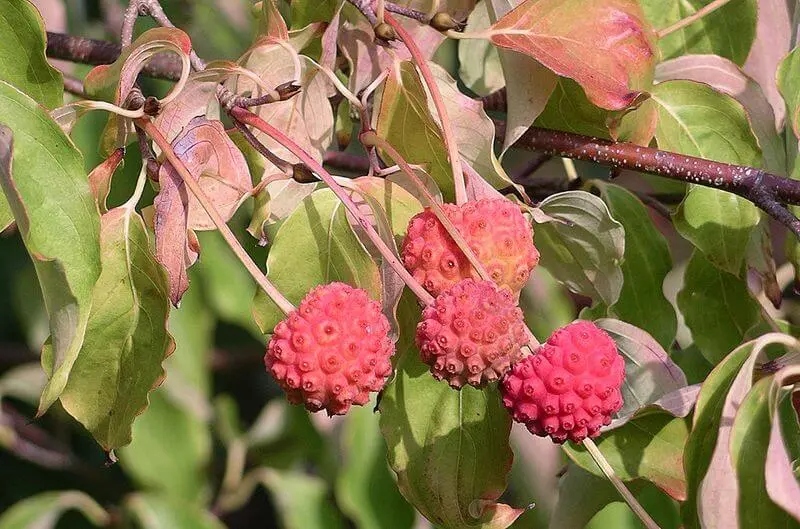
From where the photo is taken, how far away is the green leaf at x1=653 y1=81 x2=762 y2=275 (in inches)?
37.5

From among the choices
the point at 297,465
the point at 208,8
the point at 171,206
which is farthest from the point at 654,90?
the point at 297,465

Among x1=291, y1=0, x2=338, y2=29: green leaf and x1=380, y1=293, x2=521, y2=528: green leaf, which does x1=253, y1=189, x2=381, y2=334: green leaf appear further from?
x1=291, y1=0, x2=338, y2=29: green leaf

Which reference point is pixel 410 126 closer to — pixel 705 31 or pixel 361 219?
pixel 361 219

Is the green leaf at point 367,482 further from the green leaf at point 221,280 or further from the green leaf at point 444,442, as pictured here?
the green leaf at point 444,442

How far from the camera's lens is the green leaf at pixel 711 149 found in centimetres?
95

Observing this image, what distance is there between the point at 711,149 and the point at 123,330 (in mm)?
553

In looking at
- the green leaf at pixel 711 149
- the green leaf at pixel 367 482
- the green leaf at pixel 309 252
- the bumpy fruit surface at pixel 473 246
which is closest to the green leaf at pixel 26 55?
the green leaf at pixel 309 252

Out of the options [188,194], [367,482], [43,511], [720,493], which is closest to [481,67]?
[188,194]

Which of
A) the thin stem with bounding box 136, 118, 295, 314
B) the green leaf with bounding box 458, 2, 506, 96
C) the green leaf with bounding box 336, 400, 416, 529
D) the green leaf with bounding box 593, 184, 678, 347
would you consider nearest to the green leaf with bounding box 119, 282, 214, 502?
the green leaf with bounding box 336, 400, 416, 529

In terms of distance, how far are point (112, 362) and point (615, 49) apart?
18.3 inches

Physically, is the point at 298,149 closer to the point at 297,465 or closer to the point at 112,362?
the point at 112,362

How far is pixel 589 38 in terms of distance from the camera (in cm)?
84

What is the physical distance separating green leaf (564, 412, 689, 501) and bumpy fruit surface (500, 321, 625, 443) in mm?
130

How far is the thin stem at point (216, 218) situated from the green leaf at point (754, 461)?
33 centimetres
